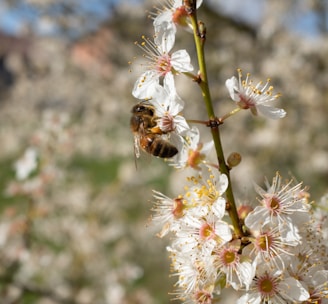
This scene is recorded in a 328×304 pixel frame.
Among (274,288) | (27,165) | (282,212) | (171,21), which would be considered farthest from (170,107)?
(27,165)

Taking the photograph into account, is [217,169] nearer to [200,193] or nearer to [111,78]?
[200,193]

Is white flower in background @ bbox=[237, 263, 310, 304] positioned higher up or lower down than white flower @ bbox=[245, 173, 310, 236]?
lower down

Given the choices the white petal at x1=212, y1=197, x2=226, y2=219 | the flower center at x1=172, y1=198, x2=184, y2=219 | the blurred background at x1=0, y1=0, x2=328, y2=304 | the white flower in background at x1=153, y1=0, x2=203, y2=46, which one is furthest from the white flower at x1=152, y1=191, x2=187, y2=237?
the blurred background at x1=0, y1=0, x2=328, y2=304

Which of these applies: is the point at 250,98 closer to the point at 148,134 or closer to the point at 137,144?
the point at 148,134

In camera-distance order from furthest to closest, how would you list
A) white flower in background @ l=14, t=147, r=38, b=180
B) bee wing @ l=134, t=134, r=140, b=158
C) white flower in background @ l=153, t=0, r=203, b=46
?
white flower in background @ l=14, t=147, r=38, b=180, bee wing @ l=134, t=134, r=140, b=158, white flower in background @ l=153, t=0, r=203, b=46

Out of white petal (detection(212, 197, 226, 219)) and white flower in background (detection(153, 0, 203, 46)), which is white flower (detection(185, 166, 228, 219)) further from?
white flower in background (detection(153, 0, 203, 46))

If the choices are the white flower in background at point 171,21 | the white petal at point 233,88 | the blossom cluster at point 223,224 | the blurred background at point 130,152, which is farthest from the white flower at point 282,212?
the blurred background at point 130,152

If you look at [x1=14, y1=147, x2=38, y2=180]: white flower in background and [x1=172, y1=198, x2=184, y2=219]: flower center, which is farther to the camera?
[x1=14, y1=147, x2=38, y2=180]: white flower in background
